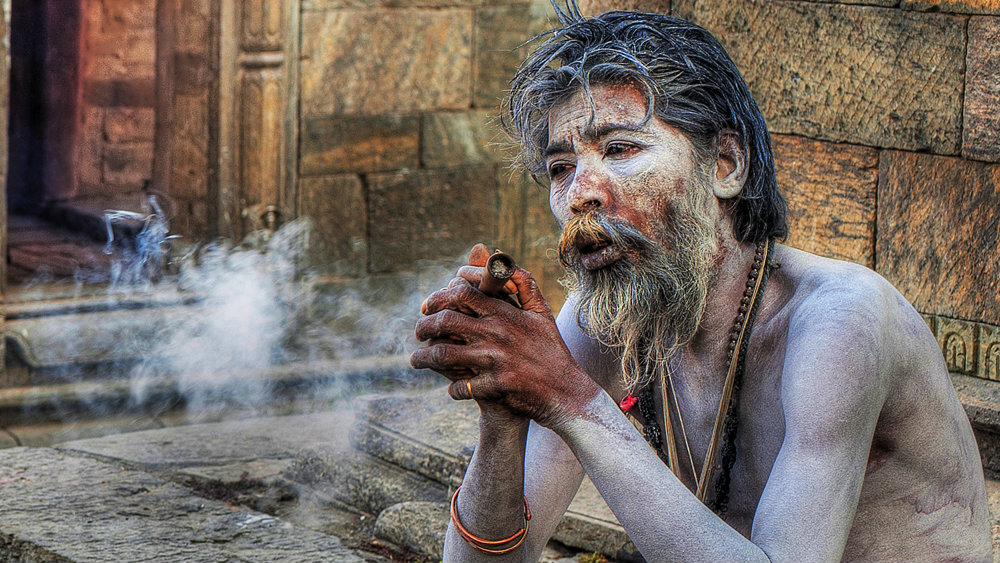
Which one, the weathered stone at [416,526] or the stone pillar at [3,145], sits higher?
the stone pillar at [3,145]

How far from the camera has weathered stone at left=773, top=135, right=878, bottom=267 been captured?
13.6ft

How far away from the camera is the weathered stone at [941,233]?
3.82m

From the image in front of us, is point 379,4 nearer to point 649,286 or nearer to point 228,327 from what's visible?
point 228,327

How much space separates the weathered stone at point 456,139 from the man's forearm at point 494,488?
20.6 feet

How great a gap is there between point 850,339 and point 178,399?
5.75 m

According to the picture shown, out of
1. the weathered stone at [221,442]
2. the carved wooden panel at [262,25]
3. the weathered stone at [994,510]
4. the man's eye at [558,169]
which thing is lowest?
the weathered stone at [221,442]

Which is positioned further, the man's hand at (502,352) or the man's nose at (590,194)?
the man's nose at (590,194)

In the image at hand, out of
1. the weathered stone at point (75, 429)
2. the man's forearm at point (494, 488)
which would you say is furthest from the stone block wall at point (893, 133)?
the weathered stone at point (75, 429)

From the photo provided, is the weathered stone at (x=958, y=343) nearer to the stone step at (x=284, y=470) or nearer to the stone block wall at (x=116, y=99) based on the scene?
the stone step at (x=284, y=470)

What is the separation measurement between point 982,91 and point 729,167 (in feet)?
4.93

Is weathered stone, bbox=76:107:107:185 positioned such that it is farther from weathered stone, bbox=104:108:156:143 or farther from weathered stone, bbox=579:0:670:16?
weathered stone, bbox=579:0:670:16

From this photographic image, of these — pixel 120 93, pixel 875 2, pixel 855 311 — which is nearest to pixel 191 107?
pixel 120 93

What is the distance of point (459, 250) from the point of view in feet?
30.0

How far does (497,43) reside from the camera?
29.5 feet
